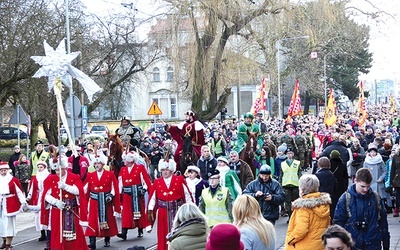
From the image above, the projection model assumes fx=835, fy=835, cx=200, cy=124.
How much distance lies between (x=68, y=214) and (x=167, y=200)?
1873 millimetres

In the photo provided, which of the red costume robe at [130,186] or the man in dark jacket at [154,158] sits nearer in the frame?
the red costume robe at [130,186]

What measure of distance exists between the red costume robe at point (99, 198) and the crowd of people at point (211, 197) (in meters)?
0.02

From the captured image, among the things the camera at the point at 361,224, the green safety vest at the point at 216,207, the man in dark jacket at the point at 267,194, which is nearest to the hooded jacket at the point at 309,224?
the camera at the point at 361,224

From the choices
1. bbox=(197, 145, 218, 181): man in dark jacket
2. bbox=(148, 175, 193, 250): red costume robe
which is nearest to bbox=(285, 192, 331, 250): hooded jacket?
bbox=(148, 175, 193, 250): red costume robe

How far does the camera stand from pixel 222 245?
5531mm

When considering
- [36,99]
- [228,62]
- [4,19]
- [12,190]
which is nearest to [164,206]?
[12,190]

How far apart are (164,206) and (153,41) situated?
56.6 ft

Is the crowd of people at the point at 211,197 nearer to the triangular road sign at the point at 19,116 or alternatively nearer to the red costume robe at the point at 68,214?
the red costume robe at the point at 68,214

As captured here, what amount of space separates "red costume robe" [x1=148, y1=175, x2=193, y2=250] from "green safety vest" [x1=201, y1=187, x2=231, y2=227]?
1.44 m

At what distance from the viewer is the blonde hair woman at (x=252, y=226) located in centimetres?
731

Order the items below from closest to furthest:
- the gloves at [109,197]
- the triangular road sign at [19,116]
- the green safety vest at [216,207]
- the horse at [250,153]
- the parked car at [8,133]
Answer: the green safety vest at [216,207] < the gloves at [109,197] < the horse at [250,153] < the triangular road sign at [19,116] < the parked car at [8,133]

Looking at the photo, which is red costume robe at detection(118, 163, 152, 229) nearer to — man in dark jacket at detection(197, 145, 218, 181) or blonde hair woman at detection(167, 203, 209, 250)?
man in dark jacket at detection(197, 145, 218, 181)

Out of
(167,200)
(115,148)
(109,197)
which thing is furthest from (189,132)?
(167,200)

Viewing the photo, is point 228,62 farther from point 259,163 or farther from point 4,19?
point 259,163
